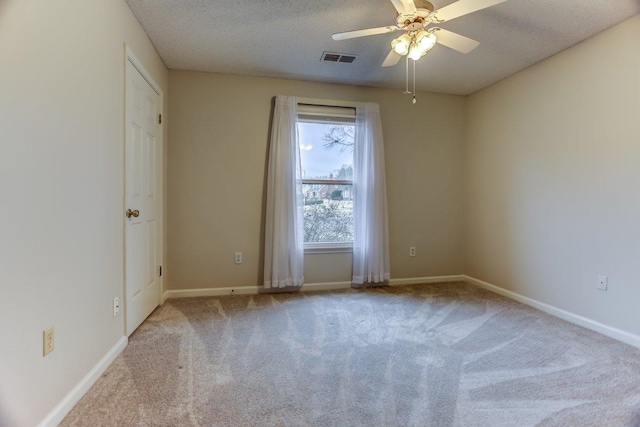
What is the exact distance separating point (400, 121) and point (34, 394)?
3.78m

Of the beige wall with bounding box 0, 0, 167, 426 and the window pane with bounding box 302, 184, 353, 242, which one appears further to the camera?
the window pane with bounding box 302, 184, 353, 242

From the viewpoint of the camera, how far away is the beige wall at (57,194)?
→ 1.15 metres

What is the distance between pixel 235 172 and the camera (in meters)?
3.36

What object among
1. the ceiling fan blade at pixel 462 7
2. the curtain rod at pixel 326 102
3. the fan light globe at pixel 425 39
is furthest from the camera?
the curtain rod at pixel 326 102

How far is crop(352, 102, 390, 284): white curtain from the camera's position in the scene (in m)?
3.54

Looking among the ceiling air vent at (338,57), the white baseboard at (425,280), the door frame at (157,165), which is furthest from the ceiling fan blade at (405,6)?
the white baseboard at (425,280)

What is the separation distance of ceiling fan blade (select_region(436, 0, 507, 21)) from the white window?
5.88ft

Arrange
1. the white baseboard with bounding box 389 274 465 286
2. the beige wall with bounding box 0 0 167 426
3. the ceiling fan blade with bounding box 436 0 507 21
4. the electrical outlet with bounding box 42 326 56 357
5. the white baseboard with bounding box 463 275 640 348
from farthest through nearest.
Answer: the white baseboard with bounding box 389 274 465 286 < the white baseboard with bounding box 463 275 640 348 < the ceiling fan blade with bounding box 436 0 507 21 < the electrical outlet with bounding box 42 326 56 357 < the beige wall with bounding box 0 0 167 426

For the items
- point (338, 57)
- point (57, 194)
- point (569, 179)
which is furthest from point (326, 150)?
point (57, 194)

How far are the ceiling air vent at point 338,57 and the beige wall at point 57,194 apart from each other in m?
1.62

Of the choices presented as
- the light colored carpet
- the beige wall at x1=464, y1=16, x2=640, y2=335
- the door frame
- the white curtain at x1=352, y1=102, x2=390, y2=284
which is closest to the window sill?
the white curtain at x1=352, y1=102, x2=390, y2=284

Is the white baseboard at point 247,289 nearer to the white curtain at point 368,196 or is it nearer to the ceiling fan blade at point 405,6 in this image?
the white curtain at point 368,196

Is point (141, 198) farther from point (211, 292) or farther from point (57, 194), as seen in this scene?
point (211, 292)

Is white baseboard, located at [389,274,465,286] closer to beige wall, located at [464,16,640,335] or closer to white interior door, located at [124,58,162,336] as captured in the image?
beige wall, located at [464,16,640,335]
